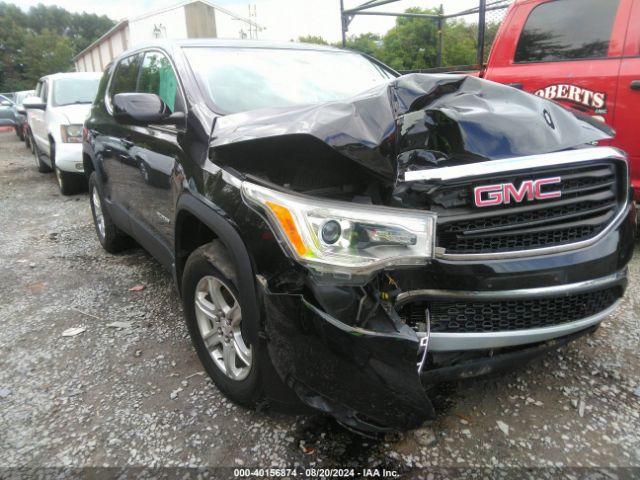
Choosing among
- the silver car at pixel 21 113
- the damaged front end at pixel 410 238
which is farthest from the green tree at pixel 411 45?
the damaged front end at pixel 410 238

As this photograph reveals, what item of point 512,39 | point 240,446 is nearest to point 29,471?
point 240,446

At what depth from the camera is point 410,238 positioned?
158 centimetres

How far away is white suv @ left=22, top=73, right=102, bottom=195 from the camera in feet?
21.7

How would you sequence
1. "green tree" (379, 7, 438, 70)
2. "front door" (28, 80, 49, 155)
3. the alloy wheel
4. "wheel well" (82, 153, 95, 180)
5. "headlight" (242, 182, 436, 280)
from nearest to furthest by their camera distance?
"headlight" (242, 182, 436, 280) < the alloy wheel < "wheel well" (82, 153, 95, 180) < "front door" (28, 80, 49, 155) < "green tree" (379, 7, 438, 70)

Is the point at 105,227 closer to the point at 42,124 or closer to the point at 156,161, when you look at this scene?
the point at 156,161

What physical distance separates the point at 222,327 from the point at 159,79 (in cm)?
169

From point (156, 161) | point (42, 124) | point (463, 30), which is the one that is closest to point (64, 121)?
point (42, 124)

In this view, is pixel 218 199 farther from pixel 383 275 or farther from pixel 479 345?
pixel 479 345

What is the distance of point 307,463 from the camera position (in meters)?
1.97

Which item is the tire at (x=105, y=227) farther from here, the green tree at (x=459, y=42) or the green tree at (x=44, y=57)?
the green tree at (x=44, y=57)

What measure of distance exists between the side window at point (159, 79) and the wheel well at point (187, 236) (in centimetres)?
64

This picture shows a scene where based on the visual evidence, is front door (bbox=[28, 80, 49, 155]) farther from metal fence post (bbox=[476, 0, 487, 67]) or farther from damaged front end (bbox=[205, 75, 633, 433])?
damaged front end (bbox=[205, 75, 633, 433])

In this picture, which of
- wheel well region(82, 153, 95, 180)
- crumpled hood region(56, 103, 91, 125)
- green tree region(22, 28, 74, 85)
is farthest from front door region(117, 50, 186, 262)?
green tree region(22, 28, 74, 85)

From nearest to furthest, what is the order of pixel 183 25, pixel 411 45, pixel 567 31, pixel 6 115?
pixel 567 31 → pixel 6 115 → pixel 411 45 → pixel 183 25
